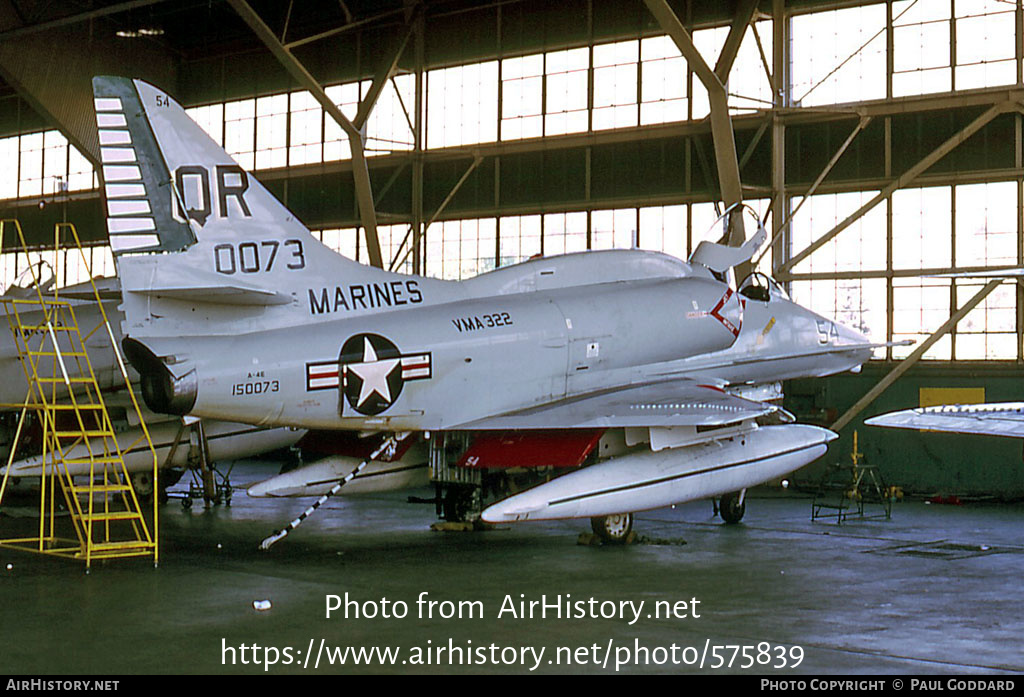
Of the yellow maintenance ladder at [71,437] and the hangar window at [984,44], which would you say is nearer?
the yellow maintenance ladder at [71,437]

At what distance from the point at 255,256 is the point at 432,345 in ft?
6.68

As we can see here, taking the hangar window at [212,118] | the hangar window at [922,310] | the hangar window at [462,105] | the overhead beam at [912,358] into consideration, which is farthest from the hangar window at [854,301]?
the hangar window at [212,118]

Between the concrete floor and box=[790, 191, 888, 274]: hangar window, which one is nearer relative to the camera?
the concrete floor

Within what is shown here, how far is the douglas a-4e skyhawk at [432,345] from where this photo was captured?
10.8m

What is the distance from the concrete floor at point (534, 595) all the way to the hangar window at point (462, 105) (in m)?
12.5

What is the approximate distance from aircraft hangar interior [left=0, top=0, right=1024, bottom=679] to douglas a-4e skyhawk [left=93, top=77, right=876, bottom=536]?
0.14 ft

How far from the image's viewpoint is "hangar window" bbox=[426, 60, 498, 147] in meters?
25.5

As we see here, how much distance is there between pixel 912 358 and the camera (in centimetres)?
2009

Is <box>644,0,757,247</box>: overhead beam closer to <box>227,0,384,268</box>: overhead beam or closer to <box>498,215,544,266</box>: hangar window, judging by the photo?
<box>498,215,544,266</box>: hangar window

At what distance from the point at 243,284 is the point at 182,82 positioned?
2191cm

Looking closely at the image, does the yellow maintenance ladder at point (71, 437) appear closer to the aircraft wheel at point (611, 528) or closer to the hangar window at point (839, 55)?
the aircraft wheel at point (611, 528)

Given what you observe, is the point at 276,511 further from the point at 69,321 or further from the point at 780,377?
the point at 780,377

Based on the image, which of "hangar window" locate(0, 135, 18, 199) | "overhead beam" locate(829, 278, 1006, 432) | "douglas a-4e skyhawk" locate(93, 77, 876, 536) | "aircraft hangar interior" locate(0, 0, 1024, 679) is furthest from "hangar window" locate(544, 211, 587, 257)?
"hangar window" locate(0, 135, 18, 199)

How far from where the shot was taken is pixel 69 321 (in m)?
16.2
